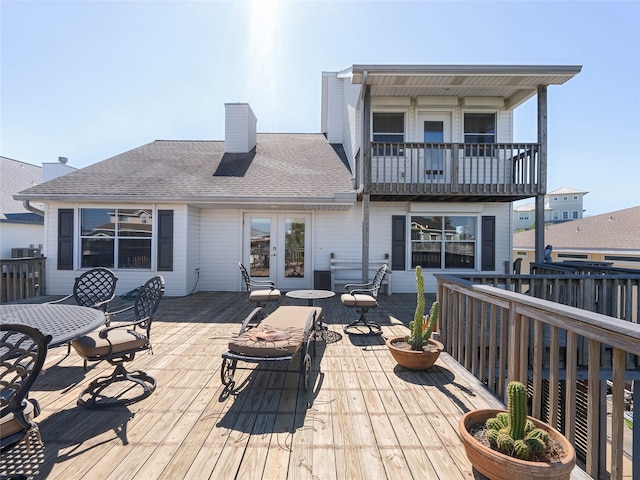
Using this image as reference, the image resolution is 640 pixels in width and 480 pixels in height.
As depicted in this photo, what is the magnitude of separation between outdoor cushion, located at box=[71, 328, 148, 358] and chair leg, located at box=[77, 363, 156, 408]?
247mm

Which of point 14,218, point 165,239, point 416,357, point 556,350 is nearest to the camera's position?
point 556,350

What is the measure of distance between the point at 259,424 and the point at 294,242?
20.1 ft

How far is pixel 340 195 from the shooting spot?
6.79 meters

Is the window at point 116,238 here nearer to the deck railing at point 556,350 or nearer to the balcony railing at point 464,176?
the balcony railing at point 464,176

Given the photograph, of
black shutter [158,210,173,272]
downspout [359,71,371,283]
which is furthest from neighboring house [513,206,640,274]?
black shutter [158,210,173,272]

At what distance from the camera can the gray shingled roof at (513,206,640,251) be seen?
12.4m

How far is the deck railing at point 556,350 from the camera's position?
1530mm

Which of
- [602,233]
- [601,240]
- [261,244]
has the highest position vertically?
[602,233]

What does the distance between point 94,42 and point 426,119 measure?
317 inches

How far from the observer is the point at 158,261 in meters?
7.31

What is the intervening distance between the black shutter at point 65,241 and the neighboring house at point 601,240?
16.9 metres

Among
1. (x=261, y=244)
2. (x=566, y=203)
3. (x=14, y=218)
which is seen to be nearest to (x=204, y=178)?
(x=261, y=244)

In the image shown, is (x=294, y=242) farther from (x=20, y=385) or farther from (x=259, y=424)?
(x=20, y=385)

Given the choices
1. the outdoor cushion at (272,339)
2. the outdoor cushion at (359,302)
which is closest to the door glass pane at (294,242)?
the outdoor cushion at (359,302)
